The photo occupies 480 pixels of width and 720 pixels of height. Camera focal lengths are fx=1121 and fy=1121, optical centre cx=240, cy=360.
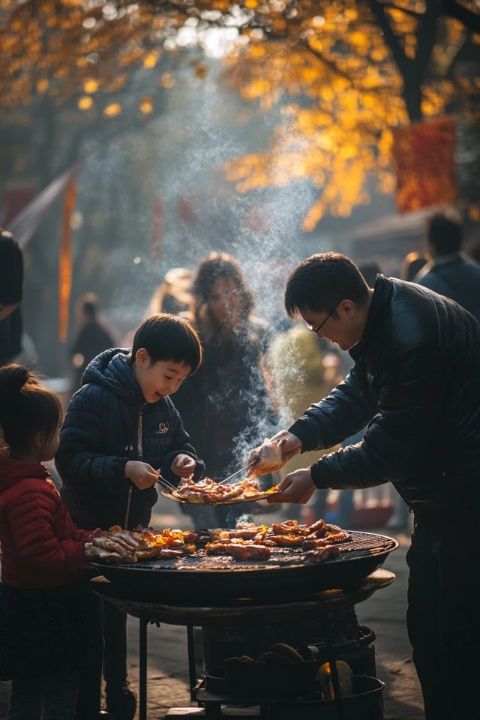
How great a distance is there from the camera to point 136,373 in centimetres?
545

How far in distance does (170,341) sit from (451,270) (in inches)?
148

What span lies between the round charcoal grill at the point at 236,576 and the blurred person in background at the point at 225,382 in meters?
2.85

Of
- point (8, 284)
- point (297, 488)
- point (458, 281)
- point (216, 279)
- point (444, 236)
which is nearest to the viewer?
point (297, 488)

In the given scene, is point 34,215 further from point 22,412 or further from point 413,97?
point 22,412

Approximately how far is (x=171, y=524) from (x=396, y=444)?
31.7 feet

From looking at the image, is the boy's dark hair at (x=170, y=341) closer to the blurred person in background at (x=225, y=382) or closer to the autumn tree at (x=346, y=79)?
the blurred person in background at (x=225, y=382)

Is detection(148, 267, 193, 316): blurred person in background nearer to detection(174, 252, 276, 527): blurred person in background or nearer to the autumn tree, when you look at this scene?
detection(174, 252, 276, 527): blurred person in background

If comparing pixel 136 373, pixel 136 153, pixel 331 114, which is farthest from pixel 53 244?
pixel 136 373

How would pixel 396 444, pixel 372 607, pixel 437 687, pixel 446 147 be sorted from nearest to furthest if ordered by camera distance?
pixel 396 444, pixel 437 687, pixel 372 607, pixel 446 147

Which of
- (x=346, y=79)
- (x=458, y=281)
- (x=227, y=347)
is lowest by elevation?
(x=227, y=347)

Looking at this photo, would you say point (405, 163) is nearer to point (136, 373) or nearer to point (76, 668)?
point (136, 373)

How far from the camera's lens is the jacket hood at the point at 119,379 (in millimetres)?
5434

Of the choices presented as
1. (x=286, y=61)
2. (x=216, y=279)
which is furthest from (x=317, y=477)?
(x=286, y=61)

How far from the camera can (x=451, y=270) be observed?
8398mm
